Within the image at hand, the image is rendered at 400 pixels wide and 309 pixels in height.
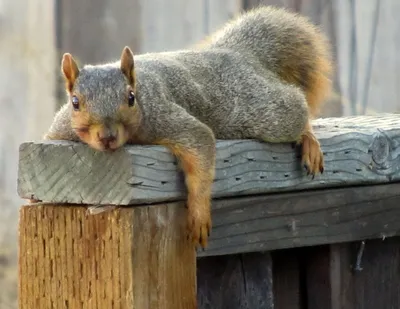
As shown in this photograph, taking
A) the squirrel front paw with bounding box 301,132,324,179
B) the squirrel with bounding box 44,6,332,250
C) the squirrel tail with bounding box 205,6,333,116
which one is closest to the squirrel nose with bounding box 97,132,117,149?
the squirrel with bounding box 44,6,332,250

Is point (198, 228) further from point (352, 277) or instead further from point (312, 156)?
point (352, 277)

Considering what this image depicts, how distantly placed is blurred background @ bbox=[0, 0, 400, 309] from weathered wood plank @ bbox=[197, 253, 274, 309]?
4.86ft

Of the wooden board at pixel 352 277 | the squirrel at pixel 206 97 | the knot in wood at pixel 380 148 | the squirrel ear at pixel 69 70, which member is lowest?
the wooden board at pixel 352 277

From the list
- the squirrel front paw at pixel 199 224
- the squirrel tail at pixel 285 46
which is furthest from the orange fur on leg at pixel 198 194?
the squirrel tail at pixel 285 46

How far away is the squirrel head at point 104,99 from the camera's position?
1.90 metres

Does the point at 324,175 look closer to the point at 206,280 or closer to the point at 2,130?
the point at 206,280

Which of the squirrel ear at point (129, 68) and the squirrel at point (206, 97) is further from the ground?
the squirrel ear at point (129, 68)

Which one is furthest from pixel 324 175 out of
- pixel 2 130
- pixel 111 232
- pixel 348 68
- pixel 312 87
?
pixel 2 130

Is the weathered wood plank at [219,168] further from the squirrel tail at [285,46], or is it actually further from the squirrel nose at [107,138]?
the squirrel tail at [285,46]

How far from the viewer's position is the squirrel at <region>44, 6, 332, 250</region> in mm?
1903

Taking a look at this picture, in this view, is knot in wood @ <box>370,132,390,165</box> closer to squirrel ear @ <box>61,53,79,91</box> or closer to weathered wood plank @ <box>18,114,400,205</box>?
weathered wood plank @ <box>18,114,400,205</box>

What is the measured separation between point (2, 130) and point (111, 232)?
1.95 m

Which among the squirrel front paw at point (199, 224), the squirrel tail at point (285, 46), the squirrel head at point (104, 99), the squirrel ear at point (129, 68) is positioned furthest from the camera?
the squirrel tail at point (285, 46)

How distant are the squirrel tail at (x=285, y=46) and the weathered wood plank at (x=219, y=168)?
0.36 m
